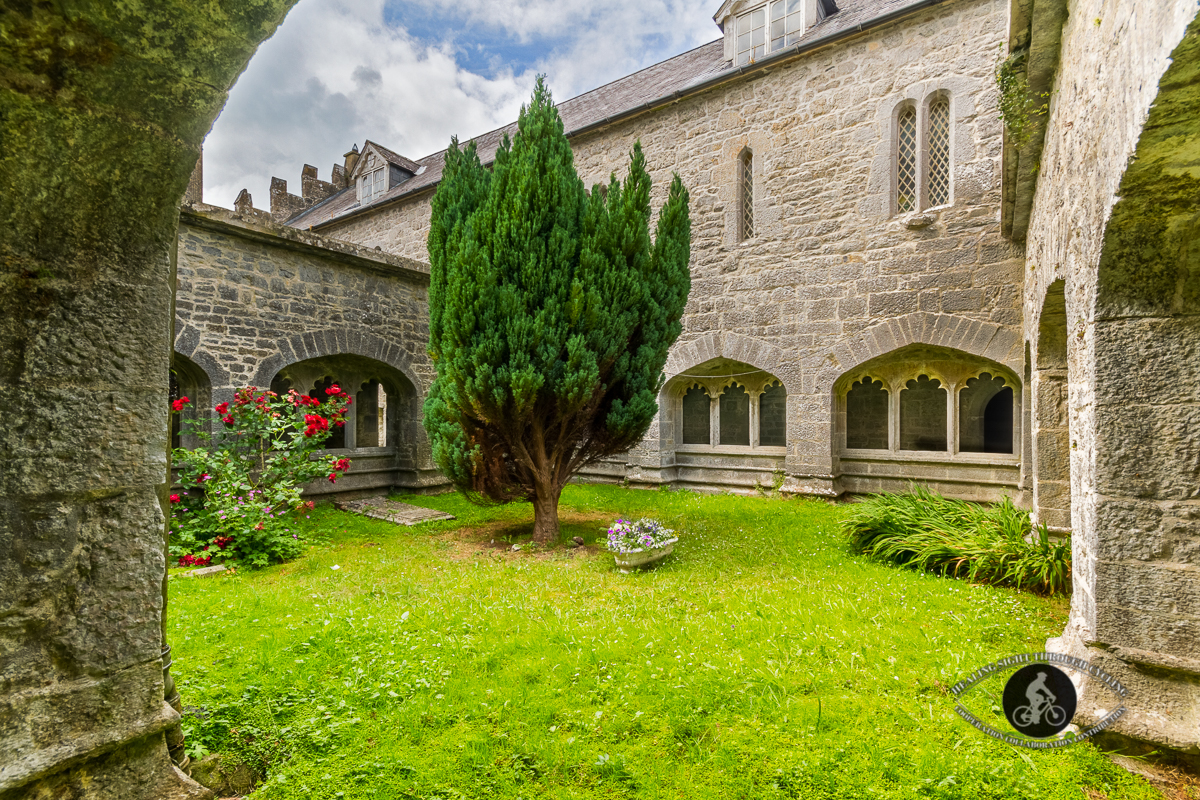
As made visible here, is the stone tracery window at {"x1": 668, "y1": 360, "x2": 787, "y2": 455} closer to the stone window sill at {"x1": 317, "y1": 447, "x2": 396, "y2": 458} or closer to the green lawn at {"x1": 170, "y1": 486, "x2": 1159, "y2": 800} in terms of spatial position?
the green lawn at {"x1": 170, "y1": 486, "x2": 1159, "y2": 800}

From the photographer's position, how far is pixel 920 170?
7043mm

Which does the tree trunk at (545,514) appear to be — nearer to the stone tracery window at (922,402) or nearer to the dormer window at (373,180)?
the stone tracery window at (922,402)

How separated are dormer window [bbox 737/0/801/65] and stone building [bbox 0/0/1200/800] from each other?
50 millimetres

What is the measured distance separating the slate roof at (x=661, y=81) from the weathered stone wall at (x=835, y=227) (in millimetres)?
223

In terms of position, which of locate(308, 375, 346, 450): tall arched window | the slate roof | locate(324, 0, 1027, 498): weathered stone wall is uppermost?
the slate roof

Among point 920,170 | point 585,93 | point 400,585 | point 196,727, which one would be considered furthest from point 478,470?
point 585,93

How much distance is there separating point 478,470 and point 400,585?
1.48 metres

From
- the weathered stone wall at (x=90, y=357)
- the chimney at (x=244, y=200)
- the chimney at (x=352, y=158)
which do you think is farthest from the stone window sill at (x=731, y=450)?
the chimney at (x=244, y=200)

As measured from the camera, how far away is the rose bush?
5.12 meters

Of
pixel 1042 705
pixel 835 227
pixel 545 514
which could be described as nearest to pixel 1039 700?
pixel 1042 705

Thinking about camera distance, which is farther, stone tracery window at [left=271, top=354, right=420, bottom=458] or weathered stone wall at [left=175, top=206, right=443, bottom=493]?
stone tracery window at [left=271, top=354, right=420, bottom=458]

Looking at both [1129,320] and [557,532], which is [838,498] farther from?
[1129,320]

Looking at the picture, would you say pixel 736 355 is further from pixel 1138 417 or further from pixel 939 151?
pixel 1138 417

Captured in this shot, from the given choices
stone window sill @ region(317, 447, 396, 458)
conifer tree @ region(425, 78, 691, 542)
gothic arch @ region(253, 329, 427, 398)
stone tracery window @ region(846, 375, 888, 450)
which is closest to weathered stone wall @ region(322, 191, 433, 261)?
gothic arch @ region(253, 329, 427, 398)
